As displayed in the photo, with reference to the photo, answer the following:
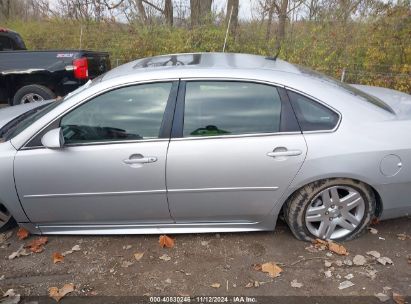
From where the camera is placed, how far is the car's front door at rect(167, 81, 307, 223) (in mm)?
2844

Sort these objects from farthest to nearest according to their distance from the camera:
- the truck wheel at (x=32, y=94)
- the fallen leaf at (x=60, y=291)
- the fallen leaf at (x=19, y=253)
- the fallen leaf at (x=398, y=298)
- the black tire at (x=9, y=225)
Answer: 1. the truck wheel at (x=32, y=94)
2. the black tire at (x=9, y=225)
3. the fallen leaf at (x=19, y=253)
4. the fallen leaf at (x=60, y=291)
5. the fallen leaf at (x=398, y=298)

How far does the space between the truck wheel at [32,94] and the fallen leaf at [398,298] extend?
606 cm

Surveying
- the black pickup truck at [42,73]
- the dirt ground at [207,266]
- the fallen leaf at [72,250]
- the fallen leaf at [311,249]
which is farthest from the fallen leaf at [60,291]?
the black pickup truck at [42,73]

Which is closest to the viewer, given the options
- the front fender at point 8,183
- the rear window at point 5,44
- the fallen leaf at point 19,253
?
the front fender at point 8,183

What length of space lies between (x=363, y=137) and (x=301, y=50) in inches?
259

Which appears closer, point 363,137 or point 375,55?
point 363,137

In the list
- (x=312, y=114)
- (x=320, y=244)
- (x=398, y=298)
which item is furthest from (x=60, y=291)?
(x=398, y=298)

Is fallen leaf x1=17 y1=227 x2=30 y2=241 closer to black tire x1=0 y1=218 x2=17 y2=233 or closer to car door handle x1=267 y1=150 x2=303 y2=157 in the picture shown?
black tire x1=0 y1=218 x2=17 y2=233

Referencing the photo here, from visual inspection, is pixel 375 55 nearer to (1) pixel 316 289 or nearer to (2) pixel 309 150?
(2) pixel 309 150

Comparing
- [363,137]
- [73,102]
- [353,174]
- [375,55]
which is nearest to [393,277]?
[353,174]

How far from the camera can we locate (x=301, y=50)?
890cm

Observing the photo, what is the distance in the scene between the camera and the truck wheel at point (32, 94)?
6461 millimetres

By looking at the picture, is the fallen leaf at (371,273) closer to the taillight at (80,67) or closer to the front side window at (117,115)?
the front side window at (117,115)

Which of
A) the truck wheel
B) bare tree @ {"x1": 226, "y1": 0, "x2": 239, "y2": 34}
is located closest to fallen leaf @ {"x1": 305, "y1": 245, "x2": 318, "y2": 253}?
the truck wheel
